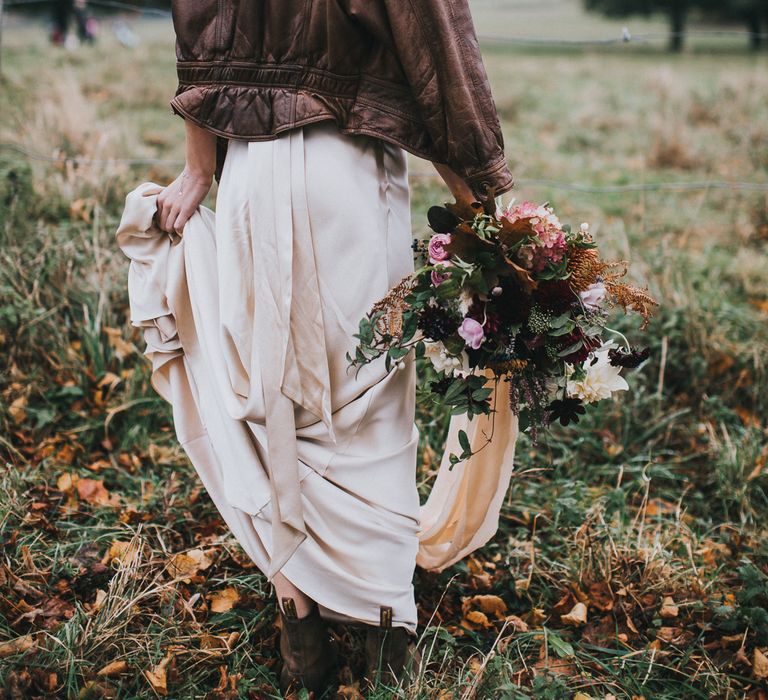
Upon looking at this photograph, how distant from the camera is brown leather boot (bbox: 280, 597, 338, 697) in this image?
7.02 feet

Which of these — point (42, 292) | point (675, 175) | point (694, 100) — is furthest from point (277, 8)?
point (694, 100)

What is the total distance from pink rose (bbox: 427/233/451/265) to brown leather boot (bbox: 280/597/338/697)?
1017 mm

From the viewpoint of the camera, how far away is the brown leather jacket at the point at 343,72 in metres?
1.81

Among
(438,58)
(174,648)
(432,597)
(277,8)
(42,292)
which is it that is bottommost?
(432,597)

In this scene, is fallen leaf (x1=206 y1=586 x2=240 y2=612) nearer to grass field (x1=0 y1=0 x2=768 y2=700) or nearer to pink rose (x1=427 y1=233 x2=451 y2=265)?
grass field (x1=0 y1=0 x2=768 y2=700)

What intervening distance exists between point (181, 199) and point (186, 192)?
0.08ft

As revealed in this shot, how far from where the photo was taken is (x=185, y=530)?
2818mm

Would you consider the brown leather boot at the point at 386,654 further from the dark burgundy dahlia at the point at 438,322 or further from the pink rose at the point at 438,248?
the pink rose at the point at 438,248

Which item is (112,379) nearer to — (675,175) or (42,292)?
(42,292)

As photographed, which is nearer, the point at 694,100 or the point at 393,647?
the point at 393,647

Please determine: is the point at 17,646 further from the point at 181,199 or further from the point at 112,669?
the point at 181,199

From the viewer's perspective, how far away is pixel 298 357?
1.96 m

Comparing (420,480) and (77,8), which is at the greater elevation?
(77,8)

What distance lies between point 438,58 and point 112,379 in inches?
86.9
